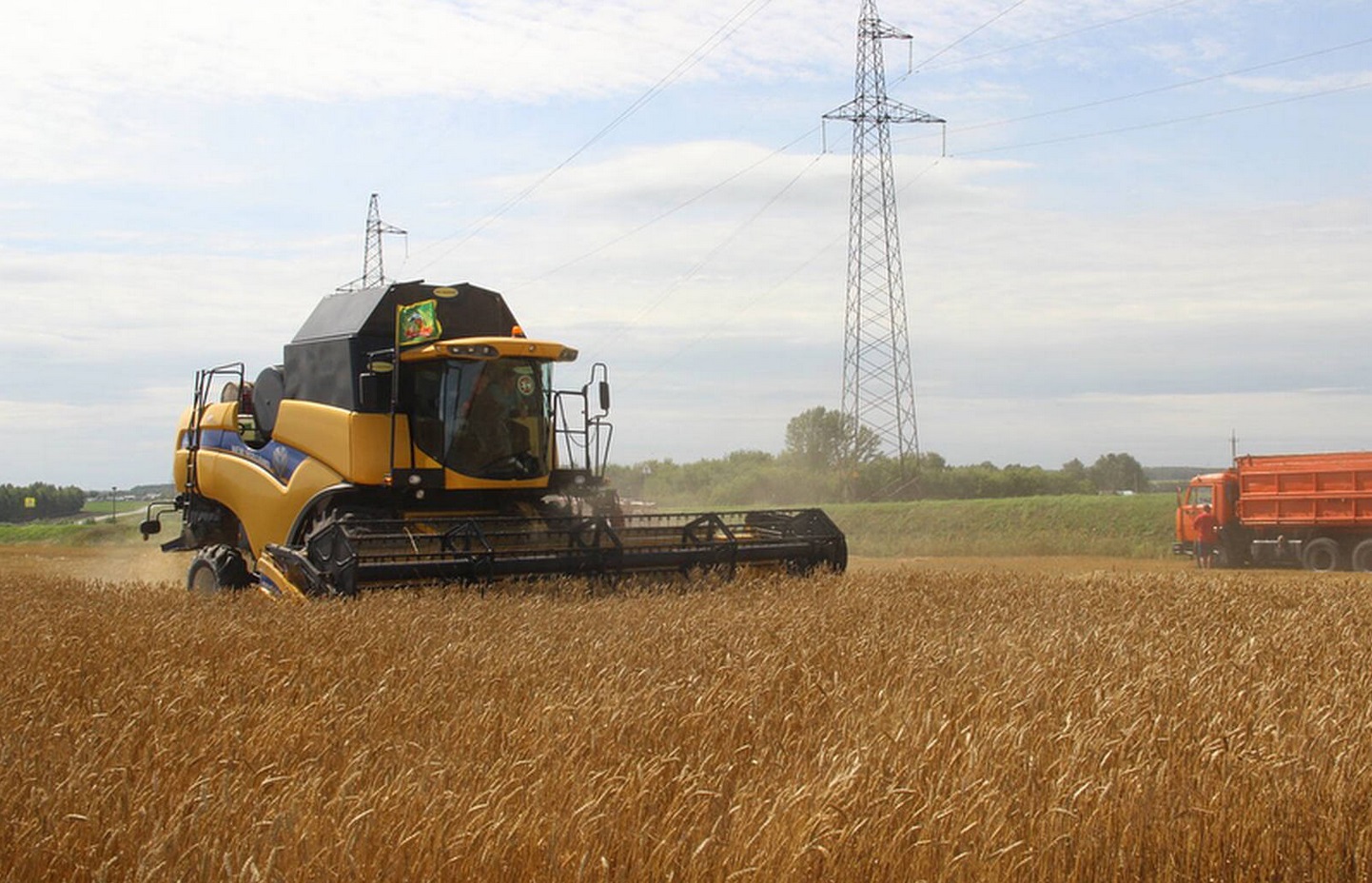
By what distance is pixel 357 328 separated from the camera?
45.9ft

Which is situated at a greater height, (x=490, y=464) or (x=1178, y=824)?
(x=490, y=464)

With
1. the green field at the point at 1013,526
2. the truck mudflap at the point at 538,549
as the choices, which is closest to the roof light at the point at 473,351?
the truck mudflap at the point at 538,549

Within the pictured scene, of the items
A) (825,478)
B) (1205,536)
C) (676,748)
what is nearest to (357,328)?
(676,748)

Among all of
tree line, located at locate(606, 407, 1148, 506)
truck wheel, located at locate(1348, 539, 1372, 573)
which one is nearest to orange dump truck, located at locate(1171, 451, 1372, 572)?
truck wheel, located at locate(1348, 539, 1372, 573)

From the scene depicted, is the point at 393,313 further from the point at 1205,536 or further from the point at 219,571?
the point at 1205,536

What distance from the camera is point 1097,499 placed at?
37969 mm

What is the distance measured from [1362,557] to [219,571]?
71.8 feet

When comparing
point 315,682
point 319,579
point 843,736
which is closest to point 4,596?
point 319,579

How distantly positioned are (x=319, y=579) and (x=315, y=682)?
4.68m

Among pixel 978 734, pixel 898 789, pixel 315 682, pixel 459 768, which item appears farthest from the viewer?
pixel 315 682

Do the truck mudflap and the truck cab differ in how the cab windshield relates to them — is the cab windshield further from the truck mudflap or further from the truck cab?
the truck cab

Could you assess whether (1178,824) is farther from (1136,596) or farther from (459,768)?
(1136,596)

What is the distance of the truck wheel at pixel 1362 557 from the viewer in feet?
85.8

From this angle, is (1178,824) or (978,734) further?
(978,734)
